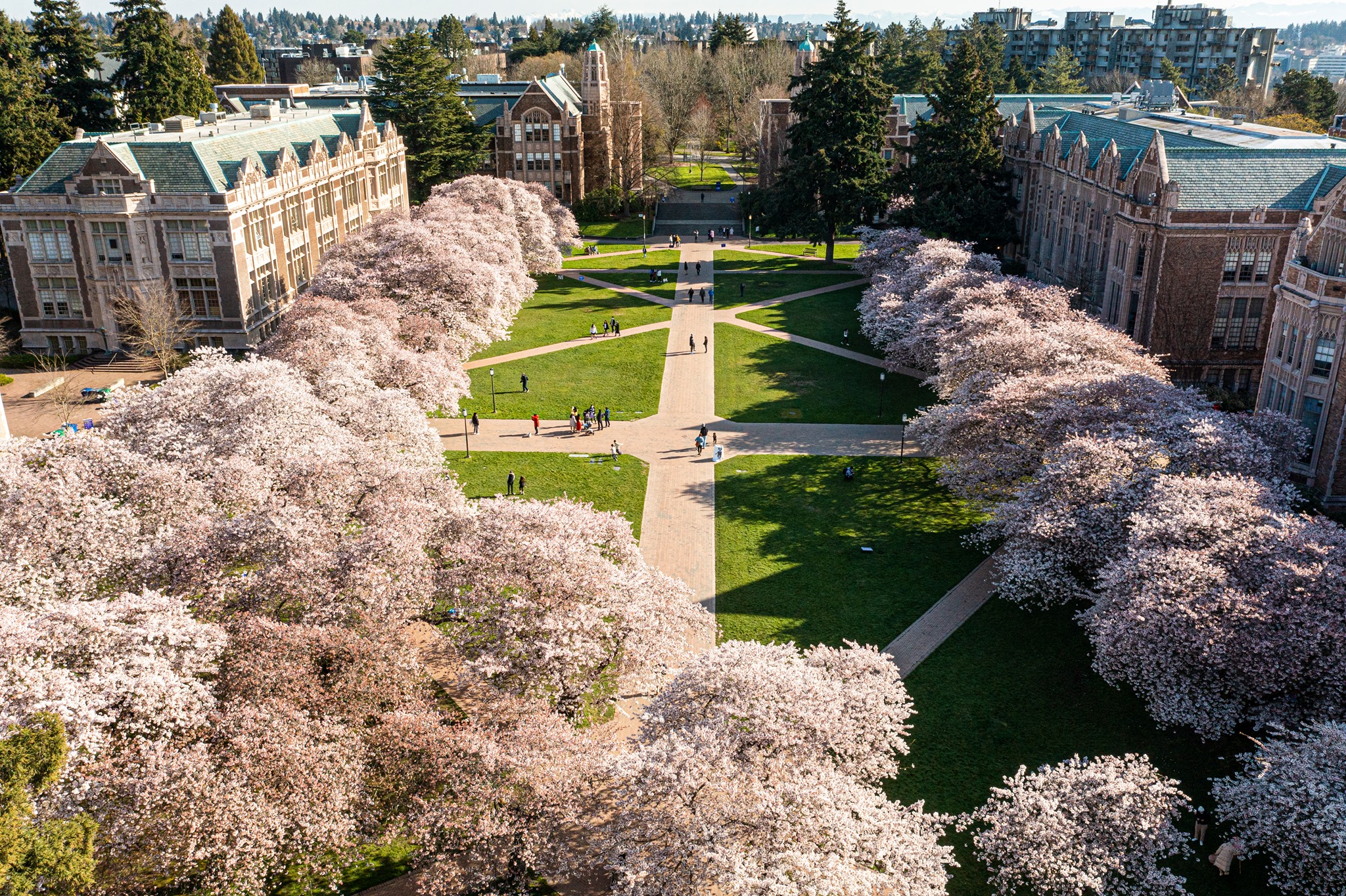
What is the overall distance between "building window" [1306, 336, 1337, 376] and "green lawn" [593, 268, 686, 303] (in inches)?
1941

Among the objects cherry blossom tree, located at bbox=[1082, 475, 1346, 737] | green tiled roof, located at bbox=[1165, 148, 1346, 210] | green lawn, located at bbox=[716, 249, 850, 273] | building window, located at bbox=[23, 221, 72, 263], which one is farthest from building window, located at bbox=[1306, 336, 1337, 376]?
building window, located at bbox=[23, 221, 72, 263]

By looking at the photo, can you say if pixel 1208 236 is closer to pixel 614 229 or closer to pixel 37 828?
pixel 37 828

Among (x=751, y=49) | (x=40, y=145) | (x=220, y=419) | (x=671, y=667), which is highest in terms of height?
(x=751, y=49)

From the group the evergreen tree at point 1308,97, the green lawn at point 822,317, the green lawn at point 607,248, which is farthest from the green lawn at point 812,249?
the evergreen tree at point 1308,97

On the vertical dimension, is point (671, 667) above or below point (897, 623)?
above

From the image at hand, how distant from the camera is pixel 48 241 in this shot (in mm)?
60688

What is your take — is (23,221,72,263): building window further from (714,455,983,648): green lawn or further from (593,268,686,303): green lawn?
(714,455,983,648): green lawn

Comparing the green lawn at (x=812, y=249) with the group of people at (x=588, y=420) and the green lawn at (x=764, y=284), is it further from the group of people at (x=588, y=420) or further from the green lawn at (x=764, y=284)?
the group of people at (x=588, y=420)

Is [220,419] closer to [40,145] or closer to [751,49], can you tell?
[40,145]

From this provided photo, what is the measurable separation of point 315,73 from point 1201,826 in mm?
175978

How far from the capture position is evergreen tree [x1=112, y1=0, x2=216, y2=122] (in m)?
78.6

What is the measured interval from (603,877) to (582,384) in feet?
130

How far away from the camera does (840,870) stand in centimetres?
1852

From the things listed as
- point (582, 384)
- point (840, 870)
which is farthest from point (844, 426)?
point (840, 870)
